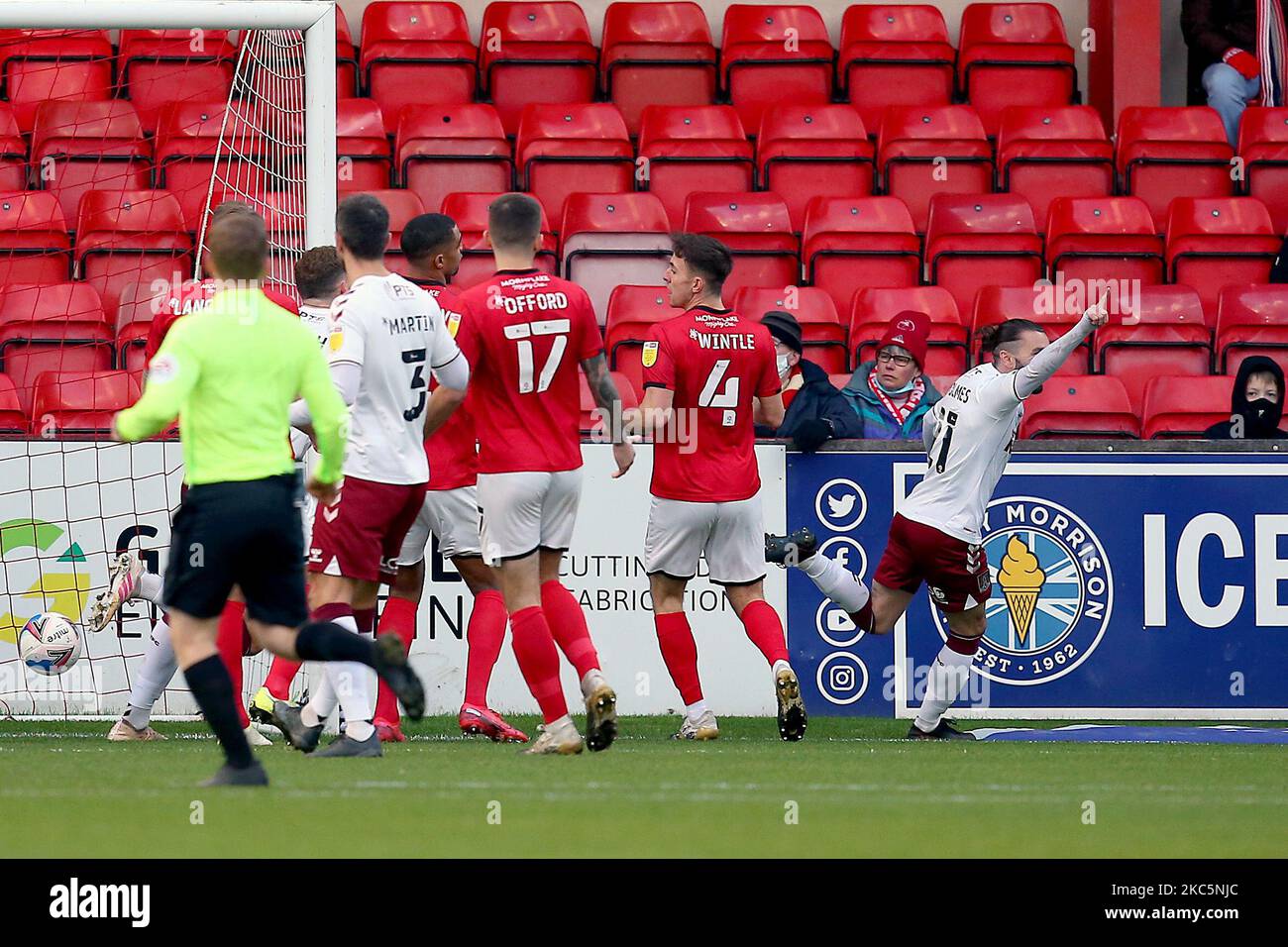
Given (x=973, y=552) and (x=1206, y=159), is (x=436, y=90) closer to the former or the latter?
(x=1206, y=159)

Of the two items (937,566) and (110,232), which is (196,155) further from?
(937,566)

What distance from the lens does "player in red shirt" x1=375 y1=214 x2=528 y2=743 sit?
771 centimetres

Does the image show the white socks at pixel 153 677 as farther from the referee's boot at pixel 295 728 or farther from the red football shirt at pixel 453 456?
the red football shirt at pixel 453 456

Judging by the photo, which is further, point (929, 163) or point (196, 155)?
point (929, 163)

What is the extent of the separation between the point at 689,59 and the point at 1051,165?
2.69m

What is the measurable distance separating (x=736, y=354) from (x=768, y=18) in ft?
21.2

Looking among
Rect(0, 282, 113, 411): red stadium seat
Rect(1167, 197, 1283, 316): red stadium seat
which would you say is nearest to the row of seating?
Rect(1167, 197, 1283, 316): red stadium seat

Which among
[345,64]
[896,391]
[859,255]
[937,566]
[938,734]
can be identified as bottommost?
[938,734]

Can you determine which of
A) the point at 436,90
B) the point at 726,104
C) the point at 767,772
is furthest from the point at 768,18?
the point at 767,772

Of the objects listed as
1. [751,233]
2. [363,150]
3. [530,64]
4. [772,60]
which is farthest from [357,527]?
[772,60]

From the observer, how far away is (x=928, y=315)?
1112 centimetres

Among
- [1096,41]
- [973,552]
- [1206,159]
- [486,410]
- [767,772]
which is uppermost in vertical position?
[1096,41]

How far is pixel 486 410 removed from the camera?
7.18m

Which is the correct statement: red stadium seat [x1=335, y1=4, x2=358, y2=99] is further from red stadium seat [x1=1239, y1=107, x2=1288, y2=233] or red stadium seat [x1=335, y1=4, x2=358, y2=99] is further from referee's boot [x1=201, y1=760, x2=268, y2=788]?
referee's boot [x1=201, y1=760, x2=268, y2=788]
